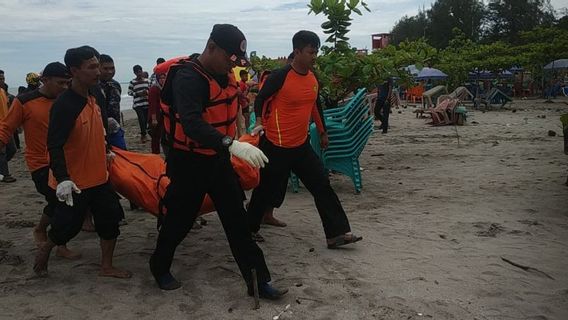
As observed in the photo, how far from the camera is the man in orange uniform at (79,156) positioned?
11.1ft

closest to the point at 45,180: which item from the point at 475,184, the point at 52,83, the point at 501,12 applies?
the point at 52,83

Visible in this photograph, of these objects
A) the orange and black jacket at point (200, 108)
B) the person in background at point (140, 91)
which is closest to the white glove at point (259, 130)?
the orange and black jacket at point (200, 108)

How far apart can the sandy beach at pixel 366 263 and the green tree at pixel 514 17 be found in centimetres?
5250

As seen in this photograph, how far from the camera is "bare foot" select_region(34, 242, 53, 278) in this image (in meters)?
3.80

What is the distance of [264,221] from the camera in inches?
206

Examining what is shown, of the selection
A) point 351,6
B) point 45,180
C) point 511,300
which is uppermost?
point 351,6

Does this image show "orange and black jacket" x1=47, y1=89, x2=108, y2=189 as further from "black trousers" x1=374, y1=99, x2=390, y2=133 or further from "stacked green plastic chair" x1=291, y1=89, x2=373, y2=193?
"black trousers" x1=374, y1=99, x2=390, y2=133

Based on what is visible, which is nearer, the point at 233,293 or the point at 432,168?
the point at 233,293

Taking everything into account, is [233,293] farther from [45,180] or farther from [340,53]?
[340,53]

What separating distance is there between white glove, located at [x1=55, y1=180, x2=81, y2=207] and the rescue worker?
1.93 feet

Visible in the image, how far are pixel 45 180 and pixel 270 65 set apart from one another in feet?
14.7

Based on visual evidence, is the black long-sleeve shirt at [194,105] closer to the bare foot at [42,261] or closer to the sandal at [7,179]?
the bare foot at [42,261]

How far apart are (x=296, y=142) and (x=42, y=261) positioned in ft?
7.13

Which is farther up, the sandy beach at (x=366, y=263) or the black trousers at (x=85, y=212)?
the black trousers at (x=85, y=212)
